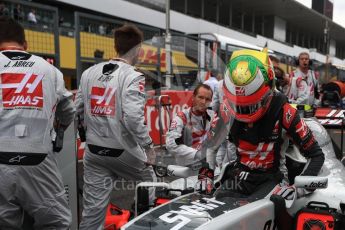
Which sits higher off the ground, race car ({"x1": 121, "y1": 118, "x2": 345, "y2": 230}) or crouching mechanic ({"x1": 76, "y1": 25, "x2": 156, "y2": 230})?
crouching mechanic ({"x1": 76, "y1": 25, "x2": 156, "y2": 230})

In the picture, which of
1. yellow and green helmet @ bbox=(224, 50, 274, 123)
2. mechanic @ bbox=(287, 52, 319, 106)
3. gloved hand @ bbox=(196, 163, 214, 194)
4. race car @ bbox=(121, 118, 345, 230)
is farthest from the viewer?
mechanic @ bbox=(287, 52, 319, 106)

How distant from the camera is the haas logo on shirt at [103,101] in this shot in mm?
3461

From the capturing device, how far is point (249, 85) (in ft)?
8.98

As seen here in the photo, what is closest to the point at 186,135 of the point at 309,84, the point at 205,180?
the point at 205,180

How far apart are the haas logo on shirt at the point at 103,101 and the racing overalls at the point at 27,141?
50 centimetres

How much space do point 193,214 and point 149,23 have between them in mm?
25100

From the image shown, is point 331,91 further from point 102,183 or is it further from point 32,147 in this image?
point 32,147

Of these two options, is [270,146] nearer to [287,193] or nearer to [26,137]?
[287,193]

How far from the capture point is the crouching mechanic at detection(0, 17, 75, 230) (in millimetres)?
2826

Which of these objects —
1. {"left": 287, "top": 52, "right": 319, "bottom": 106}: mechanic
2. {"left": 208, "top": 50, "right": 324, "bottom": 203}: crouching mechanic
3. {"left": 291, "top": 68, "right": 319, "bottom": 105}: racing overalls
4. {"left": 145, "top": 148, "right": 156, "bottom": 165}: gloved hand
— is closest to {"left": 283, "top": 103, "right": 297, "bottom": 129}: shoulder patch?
{"left": 208, "top": 50, "right": 324, "bottom": 203}: crouching mechanic

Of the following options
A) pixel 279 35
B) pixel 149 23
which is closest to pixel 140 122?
pixel 149 23

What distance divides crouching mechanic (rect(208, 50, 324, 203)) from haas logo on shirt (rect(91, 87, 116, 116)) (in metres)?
0.91

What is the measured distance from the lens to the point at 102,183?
11.7 ft

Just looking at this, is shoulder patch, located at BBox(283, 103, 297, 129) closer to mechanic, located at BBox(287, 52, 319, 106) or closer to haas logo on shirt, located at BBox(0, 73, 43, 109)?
haas logo on shirt, located at BBox(0, 73, 43, 109)
